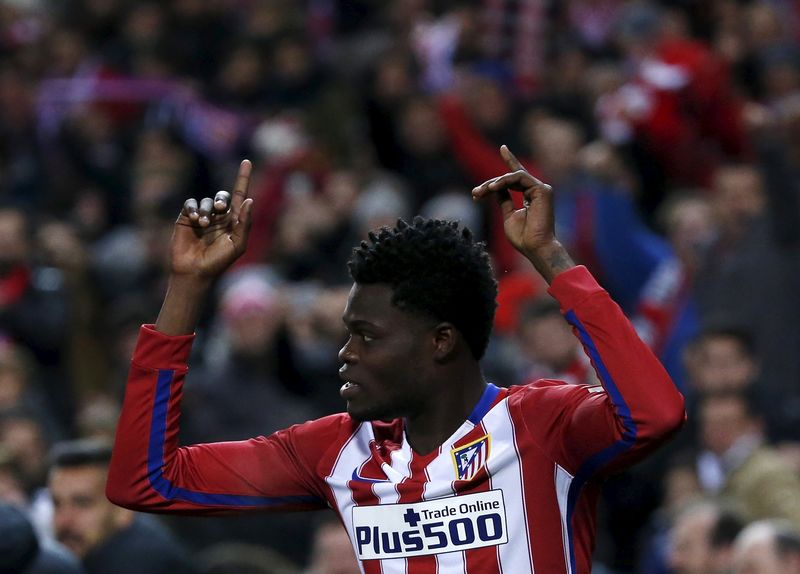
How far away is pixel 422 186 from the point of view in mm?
10273

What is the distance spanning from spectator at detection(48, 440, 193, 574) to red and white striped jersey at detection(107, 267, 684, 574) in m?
1.73

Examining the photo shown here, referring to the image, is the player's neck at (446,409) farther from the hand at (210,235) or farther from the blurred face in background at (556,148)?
the blurred face in background at (556,148)

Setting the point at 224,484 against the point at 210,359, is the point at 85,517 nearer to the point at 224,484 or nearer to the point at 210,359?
the point at 224,484

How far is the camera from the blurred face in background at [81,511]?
522 centimetres

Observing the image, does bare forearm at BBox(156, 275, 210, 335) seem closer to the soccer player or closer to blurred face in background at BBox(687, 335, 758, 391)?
the soccer player

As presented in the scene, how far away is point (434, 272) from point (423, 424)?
34cm

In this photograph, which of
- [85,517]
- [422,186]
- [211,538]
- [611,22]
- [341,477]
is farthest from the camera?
[611,22]

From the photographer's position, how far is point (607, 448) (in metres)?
3.15

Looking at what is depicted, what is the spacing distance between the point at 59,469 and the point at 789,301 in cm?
422

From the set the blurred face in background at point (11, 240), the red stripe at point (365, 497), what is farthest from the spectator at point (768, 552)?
the blurred face in background at point (11, 240)

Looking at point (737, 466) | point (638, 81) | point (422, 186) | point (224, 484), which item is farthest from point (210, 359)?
point (224, 484)

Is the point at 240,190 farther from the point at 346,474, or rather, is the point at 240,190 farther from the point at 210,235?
the point at 346,474

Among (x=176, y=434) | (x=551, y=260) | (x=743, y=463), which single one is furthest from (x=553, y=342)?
(x=551, y=260)

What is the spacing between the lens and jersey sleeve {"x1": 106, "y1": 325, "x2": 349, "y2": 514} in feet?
11.3
